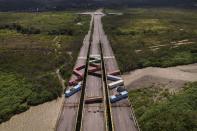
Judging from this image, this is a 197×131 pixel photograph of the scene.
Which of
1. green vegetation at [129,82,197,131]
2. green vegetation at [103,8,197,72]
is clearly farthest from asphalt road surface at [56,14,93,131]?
green vegetation at [103,8,197,72]

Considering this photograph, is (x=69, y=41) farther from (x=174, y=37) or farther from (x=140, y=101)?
(x=140, y=101)

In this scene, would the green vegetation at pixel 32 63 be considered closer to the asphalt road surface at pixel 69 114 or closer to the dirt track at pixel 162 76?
the asphalt road surface at pixel 69 114

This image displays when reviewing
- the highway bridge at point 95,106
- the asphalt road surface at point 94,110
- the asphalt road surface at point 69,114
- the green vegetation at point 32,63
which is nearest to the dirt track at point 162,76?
the highway bridge at point 95,106

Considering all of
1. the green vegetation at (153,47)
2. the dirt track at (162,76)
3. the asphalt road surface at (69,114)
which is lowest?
the asphalt road surface at (69,114)

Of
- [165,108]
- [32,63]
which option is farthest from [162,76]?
[32,63]

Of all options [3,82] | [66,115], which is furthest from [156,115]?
[3,82]
